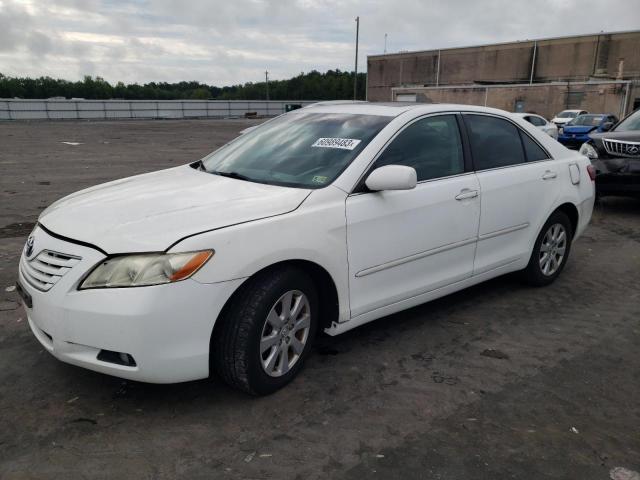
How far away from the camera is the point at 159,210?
10.1ft

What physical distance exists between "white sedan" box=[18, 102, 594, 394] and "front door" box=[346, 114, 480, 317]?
12mm

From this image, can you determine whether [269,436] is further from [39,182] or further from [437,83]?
[437,83]

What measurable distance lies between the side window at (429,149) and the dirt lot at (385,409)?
1199 millimetres

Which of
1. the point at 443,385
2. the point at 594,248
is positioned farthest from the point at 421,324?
the point at 594,248

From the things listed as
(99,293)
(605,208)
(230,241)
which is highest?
(230,241)

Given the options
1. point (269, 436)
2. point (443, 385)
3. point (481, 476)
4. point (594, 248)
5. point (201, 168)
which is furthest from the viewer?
point (594, 248)

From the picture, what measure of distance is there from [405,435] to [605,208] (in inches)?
303

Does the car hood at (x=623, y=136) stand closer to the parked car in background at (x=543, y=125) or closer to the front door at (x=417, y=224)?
the front door at (x=417, y=224)

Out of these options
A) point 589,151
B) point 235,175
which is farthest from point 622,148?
point 235,175

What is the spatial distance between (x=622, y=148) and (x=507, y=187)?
4.87 m

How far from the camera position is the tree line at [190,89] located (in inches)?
3278

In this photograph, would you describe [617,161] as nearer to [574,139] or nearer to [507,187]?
[507,187]

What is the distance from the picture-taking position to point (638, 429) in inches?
117

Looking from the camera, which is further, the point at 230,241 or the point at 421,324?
the point at 421,324
